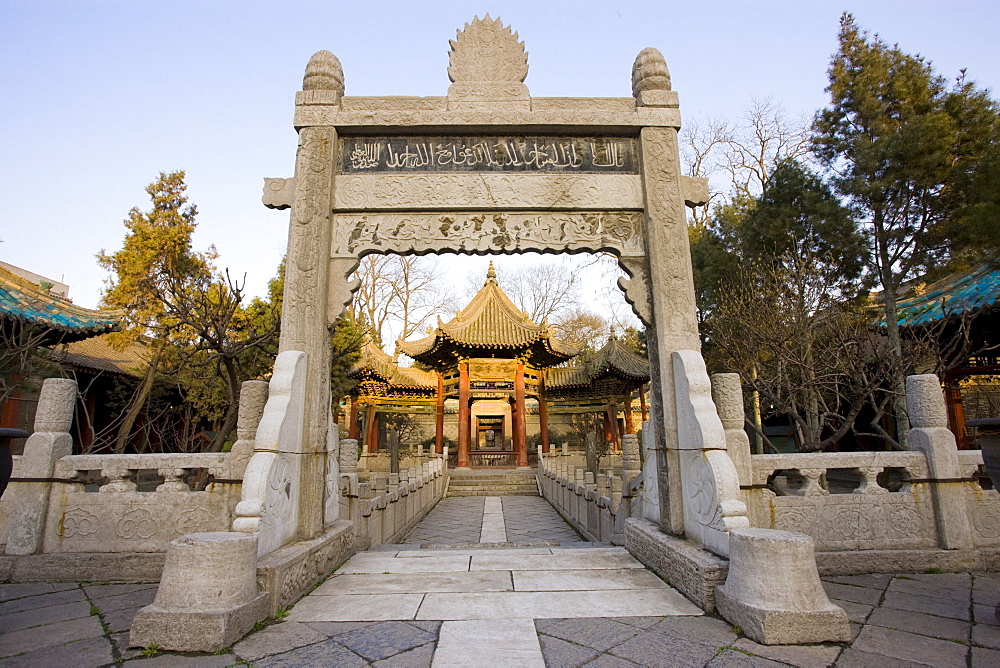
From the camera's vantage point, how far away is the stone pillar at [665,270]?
13.7 ft

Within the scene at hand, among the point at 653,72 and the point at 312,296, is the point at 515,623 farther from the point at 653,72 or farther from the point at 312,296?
Result: the point at 653,72

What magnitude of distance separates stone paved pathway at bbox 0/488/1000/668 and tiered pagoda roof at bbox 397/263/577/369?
1334 centimetres

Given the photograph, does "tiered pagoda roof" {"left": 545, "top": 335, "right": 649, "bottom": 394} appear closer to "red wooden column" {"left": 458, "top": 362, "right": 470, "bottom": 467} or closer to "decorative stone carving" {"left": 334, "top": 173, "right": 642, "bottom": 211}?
"red wooden column" {"left": 458, "top": 362, "right": 470, "bottom": 467}

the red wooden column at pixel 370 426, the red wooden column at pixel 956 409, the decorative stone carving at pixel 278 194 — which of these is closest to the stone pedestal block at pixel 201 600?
the decorative stone carving at pixel 278 194

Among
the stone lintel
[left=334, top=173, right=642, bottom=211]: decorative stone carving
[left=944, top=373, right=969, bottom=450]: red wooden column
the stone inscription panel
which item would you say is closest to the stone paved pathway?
[left=334, top=173, right=642, bottom=211]: decorative stone carving

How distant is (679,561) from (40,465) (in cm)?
465

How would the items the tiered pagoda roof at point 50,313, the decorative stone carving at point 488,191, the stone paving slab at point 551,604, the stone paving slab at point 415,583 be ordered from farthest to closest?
the tiered pagoda roof at point 50,313
the decorative stone carving at point 488,191
the stone paving slab at point 415,583
the stone paving slab at point 551,604

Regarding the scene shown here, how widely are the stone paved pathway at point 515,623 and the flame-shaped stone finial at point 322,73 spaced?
397 cm

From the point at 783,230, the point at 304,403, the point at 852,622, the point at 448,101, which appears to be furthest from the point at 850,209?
the point at 304,403

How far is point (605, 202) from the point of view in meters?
4.59

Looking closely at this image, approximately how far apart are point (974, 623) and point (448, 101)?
4940 millimetres

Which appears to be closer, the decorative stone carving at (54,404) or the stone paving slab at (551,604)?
the stone paving slab at (551,604)

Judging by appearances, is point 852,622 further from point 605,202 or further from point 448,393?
point 448,393

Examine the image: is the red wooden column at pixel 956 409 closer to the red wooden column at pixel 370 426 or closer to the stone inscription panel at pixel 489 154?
the stone inscription panel at pixel 489 154
